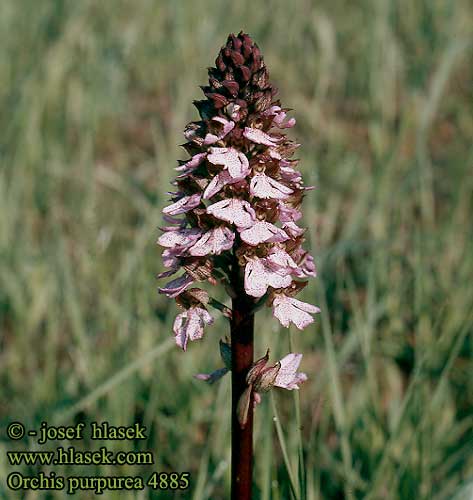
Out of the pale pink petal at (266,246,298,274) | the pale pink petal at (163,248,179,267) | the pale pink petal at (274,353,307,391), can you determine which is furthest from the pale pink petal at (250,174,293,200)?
the pale pink petal at (274,353,307,391)

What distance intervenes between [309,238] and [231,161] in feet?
7.46

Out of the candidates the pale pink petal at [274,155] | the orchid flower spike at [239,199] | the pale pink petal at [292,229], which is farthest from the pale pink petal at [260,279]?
the pale pink petal at [274,155]

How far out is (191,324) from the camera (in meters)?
1.58

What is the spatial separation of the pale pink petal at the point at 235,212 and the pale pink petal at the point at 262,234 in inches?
0.6

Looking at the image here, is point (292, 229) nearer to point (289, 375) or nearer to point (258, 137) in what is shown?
point (258, 137)

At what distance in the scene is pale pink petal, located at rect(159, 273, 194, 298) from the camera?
152 centimetres

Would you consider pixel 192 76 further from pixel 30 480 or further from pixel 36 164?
pixel 30 480

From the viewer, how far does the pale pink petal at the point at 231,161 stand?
4.68ft

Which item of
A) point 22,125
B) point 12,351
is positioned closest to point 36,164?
point 22,125

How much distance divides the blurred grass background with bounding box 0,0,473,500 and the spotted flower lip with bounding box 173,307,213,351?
506mm

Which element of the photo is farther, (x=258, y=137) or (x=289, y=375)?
(x=289, y=375)
